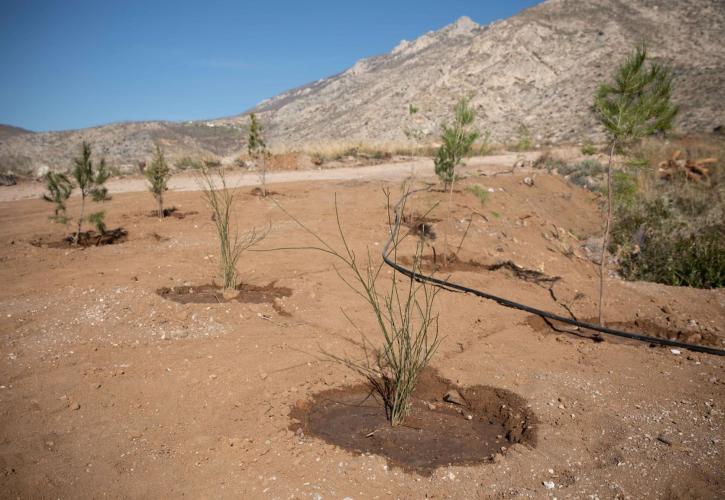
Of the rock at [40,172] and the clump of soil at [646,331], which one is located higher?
the rock at [40,172]

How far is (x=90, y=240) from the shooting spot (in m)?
6.12

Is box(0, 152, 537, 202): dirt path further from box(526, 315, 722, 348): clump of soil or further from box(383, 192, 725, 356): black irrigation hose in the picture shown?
box(526, 315, 722, 348): clump of soil

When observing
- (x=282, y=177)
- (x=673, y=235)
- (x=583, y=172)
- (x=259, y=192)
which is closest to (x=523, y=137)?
(x=583, y=172)

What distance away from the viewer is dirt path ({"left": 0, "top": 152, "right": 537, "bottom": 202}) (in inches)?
419

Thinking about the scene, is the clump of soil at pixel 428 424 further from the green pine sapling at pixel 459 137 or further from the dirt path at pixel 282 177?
the dirt path at pixel 282 177

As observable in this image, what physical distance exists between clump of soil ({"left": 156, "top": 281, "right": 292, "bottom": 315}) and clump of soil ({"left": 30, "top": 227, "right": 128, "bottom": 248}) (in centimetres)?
230

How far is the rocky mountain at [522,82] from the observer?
23.5 m

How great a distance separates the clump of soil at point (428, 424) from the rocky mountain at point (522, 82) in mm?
20615

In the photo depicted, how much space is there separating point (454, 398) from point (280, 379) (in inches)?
43.7

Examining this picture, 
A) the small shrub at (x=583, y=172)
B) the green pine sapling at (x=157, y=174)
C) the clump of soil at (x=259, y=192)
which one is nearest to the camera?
the green pine sapling at (x=157, y=174)

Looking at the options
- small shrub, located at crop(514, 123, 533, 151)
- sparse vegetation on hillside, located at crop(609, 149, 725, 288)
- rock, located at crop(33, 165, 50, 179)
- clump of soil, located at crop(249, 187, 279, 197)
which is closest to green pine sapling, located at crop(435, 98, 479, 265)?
sparse vegetation on hillside, located at crop(609, 149, 725, 288)

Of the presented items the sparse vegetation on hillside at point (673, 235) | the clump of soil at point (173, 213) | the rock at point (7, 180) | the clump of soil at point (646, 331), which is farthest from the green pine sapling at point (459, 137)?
the rock at point (7, 180)

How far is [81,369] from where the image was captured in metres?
3.07

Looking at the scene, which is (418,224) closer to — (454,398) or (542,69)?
(454,398)
